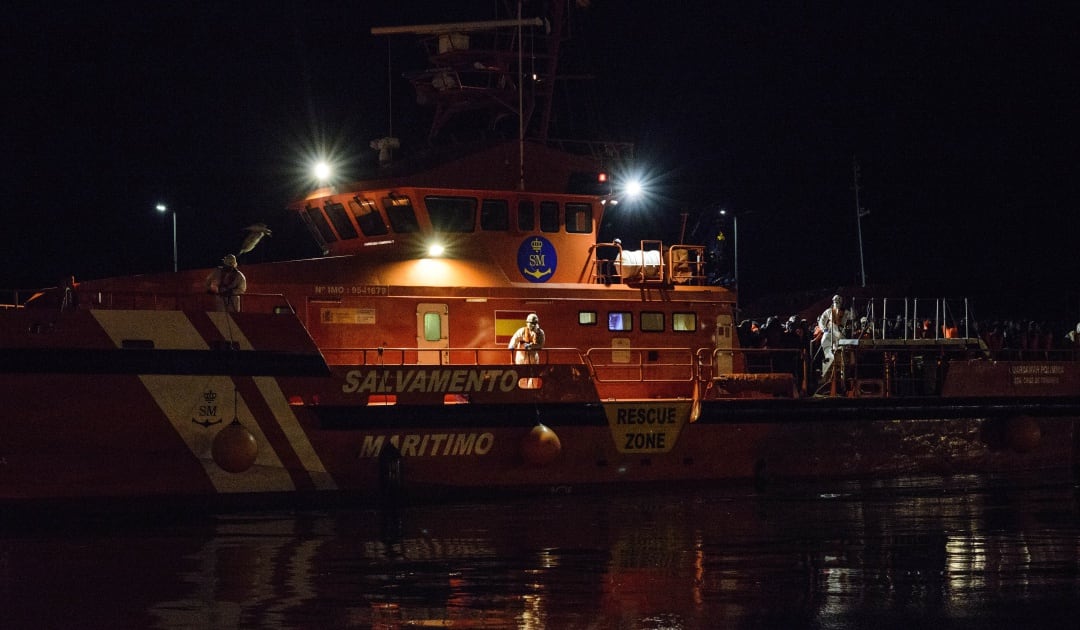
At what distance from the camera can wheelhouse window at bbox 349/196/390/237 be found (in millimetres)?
12820

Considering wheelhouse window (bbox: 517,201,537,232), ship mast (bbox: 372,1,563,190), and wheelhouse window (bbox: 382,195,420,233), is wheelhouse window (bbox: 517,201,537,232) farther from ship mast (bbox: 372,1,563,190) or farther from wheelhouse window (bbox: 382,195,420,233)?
wheelhouse window (bbox: 382,195,420,233)

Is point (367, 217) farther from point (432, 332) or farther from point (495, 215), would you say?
point (432, 332)

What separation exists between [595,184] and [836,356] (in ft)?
11.4

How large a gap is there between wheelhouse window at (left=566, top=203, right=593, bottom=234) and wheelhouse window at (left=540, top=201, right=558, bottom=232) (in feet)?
0.53

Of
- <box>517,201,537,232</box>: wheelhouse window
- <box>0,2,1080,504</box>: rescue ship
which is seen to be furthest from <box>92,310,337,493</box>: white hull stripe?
<box>517,201,537,232</box>: wheelhouse window

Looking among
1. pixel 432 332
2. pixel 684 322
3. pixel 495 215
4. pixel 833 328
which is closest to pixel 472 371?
pixel 432 332

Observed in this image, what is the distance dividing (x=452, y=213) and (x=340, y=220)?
1.37 m

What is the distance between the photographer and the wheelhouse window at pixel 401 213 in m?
12.7

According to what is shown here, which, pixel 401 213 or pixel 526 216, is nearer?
pixel 401 213

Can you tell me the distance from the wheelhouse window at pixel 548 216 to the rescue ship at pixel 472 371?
0.02 m

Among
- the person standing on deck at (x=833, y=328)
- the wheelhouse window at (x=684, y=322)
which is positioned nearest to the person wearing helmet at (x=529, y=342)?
the wheelhouse window at (x=684, y=322)

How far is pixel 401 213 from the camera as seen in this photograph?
500 inches

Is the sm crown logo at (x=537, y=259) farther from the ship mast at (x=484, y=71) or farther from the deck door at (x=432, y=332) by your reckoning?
the deck door at (x=432, y=332)

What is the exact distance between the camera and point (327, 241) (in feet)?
44.5
